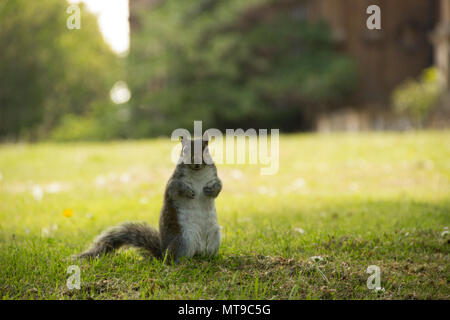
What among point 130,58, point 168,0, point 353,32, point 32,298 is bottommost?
point 32,298

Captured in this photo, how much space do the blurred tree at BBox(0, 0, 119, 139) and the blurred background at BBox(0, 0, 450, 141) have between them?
13 cm

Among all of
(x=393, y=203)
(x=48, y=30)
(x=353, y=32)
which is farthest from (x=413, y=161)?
(x=48, y=30)

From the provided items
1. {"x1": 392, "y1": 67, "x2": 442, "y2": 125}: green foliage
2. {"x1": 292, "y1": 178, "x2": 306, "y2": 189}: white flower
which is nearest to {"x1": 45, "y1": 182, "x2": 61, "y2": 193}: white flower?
{"x1": 292, "y1": 178, "x2": 306, "y2": 189}: white flower

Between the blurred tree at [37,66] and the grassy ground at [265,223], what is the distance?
39.3 feet

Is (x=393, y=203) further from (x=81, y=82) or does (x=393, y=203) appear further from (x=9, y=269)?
(x=81, y=82)

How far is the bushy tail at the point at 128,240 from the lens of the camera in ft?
10.5

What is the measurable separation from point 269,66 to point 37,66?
13.0 metres

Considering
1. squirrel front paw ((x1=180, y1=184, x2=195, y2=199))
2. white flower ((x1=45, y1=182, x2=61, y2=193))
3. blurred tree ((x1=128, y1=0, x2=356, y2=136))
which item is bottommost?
white flower ((x1=45, y1=182, x2=61, y2=193))

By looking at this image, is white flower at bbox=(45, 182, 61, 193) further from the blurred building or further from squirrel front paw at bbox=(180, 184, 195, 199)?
the blurred building

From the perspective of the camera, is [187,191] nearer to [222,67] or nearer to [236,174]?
[236,174]

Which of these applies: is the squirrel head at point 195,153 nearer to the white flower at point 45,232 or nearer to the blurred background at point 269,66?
the white flower at point 45,232

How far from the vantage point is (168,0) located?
57.3 ft

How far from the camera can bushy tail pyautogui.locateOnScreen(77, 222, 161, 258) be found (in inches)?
126

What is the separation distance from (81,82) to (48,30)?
4826 millimetres
